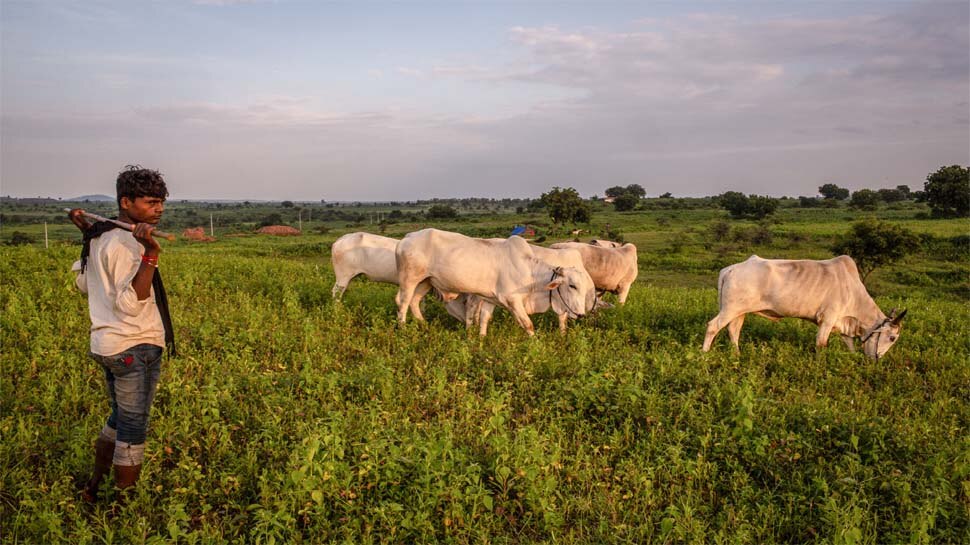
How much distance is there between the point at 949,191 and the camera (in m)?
49.0

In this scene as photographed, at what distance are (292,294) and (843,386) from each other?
29.3ft

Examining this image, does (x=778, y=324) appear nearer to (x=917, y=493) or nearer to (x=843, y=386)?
(x=843, y=386)

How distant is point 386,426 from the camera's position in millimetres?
6023

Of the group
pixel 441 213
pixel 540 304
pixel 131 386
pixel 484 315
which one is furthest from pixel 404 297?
pixel 441 213

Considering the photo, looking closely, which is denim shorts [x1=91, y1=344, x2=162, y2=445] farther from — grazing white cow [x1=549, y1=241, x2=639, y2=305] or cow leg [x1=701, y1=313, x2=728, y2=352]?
grazing white cow [x1=549, y1=241, x2=639, y2=305]

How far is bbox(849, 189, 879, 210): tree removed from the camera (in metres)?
68.8

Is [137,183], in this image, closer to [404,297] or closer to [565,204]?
[404,297]

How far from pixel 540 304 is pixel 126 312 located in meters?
7.11

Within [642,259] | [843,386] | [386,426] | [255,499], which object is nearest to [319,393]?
[386,426]

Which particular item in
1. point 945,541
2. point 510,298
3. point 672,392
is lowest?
point 945,541

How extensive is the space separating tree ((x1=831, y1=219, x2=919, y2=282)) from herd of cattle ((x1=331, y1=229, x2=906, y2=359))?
58.6 ft

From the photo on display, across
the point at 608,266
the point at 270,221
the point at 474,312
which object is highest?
the point at 270,221

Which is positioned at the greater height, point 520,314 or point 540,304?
point 540,304

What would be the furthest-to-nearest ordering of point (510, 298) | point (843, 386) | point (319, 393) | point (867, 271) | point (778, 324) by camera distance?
point (867, 271), point (778, 324), point (510, 298), point (843, 386), point (319, 393)
